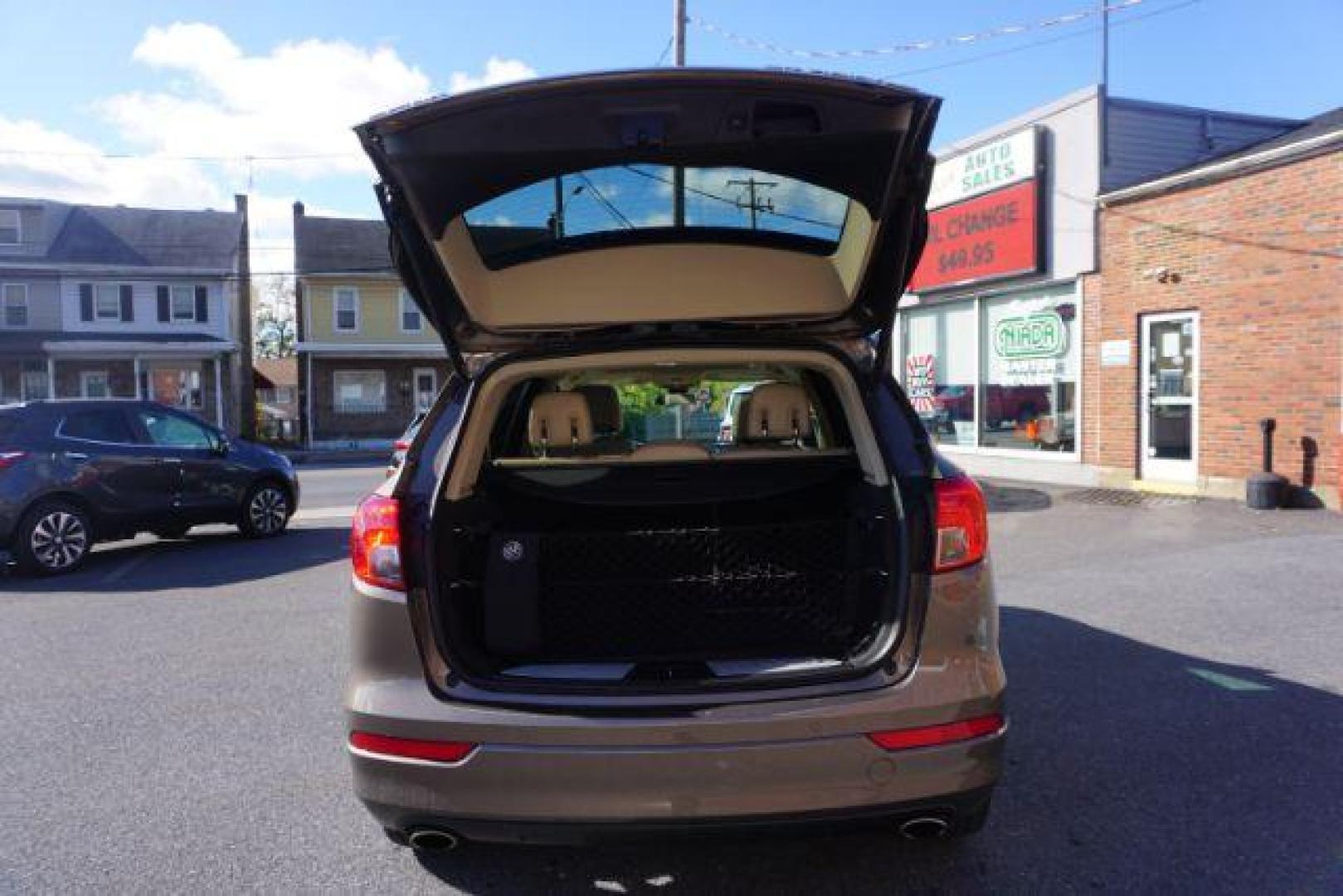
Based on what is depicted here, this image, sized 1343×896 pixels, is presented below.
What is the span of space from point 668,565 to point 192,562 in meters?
7.56

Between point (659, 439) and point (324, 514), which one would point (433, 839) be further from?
point (324, 514)

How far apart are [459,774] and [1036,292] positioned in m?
13.2

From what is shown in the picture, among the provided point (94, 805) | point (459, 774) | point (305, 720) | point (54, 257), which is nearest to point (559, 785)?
point (459, 774)

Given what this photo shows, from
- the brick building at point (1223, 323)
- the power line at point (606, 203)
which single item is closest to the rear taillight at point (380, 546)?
the power line at point (606, 203)

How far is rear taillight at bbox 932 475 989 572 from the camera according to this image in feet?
8.71

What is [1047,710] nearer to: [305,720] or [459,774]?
[459,774]

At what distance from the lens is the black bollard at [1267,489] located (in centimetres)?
1005

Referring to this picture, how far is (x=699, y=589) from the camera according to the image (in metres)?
3.06

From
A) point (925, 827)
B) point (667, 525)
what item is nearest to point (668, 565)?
point (667, 525)

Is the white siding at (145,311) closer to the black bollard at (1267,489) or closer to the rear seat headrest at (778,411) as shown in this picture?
the black bollard at (1267,489)

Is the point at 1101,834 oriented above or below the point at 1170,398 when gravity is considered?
below

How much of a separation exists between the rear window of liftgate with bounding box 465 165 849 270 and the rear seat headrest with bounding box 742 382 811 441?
0.79 metres

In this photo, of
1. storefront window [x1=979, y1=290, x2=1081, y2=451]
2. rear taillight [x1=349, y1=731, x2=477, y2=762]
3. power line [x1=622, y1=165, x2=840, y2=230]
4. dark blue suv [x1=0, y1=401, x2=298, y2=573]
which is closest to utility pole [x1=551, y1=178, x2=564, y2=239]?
power line [x1=622, y1=165, x2=840, y2=230]

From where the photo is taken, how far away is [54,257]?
1261 inches
